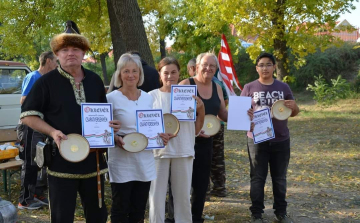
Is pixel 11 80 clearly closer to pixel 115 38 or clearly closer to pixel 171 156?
pixel 115 38

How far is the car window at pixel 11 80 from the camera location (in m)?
10.2

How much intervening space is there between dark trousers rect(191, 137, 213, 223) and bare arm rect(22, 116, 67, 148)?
6.04 feet

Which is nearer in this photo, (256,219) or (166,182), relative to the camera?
(166,182)

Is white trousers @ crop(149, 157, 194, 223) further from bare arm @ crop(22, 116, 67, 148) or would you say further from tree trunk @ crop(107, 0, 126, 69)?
tree trunk @ crop(107, 0, 126, 69)

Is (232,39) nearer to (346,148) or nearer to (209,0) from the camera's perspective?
(209,0)

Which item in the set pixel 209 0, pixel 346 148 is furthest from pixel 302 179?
pixel 209 0

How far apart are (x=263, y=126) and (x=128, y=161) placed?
1708mm

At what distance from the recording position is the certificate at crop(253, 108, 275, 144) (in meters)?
4.36

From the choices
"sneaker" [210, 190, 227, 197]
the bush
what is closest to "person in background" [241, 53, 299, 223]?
"sneaker" [210, 190, 227, 197]

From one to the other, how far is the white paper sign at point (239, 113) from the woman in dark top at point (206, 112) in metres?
0.17

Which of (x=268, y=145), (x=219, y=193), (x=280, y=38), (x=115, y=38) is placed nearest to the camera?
(x=268, y=145)

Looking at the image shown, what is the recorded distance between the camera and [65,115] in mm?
2879

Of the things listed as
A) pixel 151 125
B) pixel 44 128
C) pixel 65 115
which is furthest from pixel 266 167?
pixel 44 128

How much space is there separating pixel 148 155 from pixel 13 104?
7.96 metres
